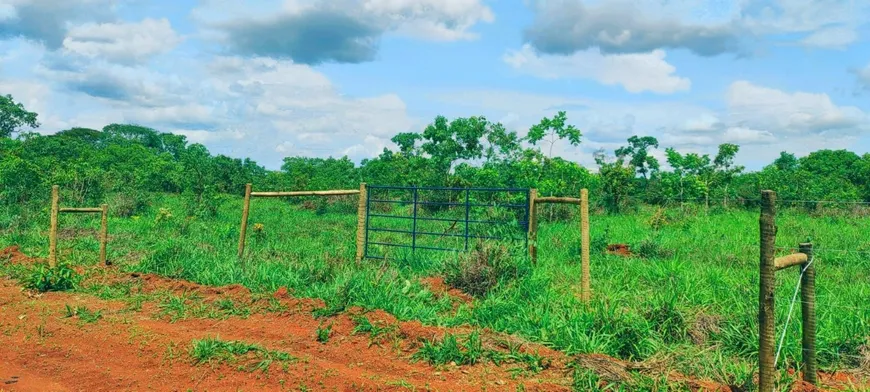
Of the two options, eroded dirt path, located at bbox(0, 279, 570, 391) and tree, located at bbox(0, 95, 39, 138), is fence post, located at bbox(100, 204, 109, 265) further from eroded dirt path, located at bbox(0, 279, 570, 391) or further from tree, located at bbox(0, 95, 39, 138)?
tree, located at bbox(0, 95, 39, 138)

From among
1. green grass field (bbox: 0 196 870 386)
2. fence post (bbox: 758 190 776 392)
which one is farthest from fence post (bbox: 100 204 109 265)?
fence post (bbox: 758 190 776 392)

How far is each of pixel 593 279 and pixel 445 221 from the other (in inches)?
221

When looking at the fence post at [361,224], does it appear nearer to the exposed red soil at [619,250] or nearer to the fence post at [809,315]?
the exposed red soil at [619,250]

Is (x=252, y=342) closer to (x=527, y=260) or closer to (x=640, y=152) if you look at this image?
(x=527, y=260)

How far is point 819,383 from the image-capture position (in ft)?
16.6

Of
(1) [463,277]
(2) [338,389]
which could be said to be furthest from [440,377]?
(1) [463,277]

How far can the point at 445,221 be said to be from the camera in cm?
1400

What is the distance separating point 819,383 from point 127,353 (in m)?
6.39

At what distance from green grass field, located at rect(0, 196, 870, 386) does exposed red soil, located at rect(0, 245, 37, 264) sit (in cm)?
48

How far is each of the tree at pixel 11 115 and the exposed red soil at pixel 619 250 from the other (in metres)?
51.8

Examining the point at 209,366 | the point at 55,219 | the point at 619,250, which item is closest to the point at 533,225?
the point at 619,250

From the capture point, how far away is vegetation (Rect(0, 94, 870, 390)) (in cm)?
589

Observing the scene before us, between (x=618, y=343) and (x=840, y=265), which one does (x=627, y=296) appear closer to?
(x=618, y=343)

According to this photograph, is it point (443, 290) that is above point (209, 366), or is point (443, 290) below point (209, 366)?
above
